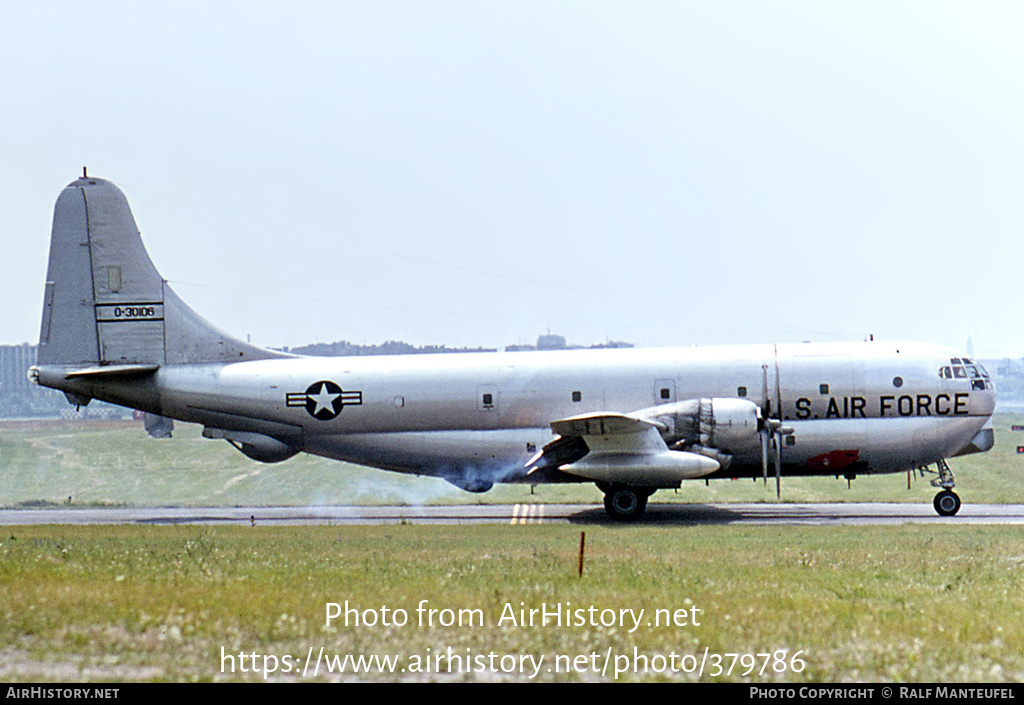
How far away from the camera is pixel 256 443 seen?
1320 inches

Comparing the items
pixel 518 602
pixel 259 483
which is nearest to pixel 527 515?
pixel 518 602

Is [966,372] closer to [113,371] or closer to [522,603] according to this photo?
[522,603]

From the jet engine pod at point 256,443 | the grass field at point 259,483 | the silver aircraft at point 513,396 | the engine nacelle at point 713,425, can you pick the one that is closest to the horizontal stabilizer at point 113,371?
the silver aircraft at point 513,396

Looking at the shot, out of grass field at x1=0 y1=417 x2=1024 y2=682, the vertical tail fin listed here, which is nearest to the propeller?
grass field at x1=0 y1=417 x2=1024 y2=682

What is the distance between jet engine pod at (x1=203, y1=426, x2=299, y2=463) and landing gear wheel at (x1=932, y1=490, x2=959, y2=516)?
20786 millimetres

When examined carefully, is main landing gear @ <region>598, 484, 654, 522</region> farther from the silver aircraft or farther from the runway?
the runway

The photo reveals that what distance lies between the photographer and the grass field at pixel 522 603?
426 inches

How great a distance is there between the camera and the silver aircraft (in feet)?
99.0

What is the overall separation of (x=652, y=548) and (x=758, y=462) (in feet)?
32.9

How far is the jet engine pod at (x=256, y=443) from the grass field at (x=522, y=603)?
6.12m

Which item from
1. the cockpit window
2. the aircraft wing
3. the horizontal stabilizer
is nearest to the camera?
the aircraft wing

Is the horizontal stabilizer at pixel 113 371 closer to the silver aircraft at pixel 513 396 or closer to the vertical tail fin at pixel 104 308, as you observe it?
the silver aircraft at pixel 513 396

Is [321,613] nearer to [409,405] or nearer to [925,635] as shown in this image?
[925,635]

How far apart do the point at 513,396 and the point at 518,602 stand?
60.7 feet
